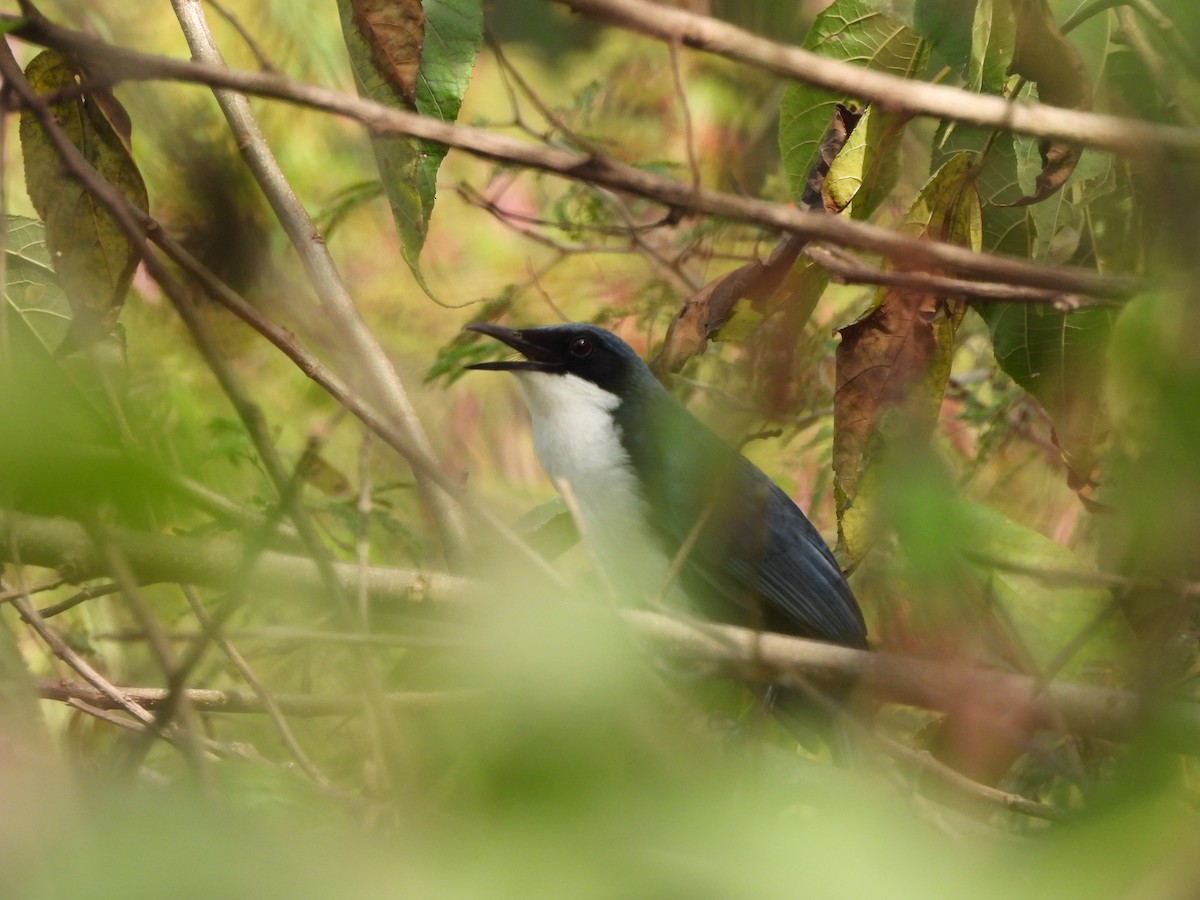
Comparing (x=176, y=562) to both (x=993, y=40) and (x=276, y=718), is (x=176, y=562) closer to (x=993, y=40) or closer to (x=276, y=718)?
(x=276, y=718)

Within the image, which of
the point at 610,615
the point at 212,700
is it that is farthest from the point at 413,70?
the point at 610,615

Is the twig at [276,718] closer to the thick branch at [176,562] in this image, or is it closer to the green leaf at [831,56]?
the thick branch at [176,562]

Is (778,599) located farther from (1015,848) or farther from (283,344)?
(1015,848)

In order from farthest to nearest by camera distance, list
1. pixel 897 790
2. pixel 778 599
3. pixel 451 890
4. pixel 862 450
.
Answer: pixel 778 599 < pixel 862 450 < pixel 897 790 < pixel 451 890

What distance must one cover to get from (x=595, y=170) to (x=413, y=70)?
2.84 ft

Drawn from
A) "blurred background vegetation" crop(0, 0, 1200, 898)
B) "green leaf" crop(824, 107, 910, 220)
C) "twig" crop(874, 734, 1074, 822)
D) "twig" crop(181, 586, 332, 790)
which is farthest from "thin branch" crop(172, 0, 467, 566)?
"twig" crop(874, 734, 1074, 822)

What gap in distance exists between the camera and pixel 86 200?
2162 millimetres

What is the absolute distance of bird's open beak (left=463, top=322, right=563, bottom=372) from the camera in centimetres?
367

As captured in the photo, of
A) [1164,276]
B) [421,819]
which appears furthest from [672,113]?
[421,819]

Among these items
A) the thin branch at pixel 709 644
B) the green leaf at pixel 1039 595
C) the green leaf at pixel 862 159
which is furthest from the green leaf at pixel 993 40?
the thin branch at pixel 709 644

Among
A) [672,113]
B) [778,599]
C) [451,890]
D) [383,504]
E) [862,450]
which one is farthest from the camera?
[672,113]

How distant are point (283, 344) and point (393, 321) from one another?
3.53 metres

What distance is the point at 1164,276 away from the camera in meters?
0.92

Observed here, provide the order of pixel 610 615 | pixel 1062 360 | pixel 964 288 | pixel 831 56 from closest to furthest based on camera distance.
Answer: pixel 610 615
pixel 964 288
pixel 1062 360
pixel 831 56
